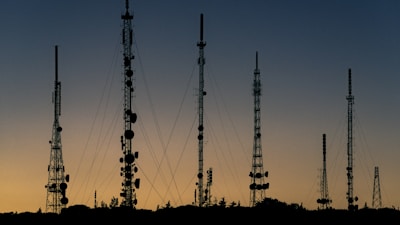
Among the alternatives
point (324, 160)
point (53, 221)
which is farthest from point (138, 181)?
point (324, 160)

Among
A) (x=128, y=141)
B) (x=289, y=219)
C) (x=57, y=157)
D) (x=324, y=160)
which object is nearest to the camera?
(x=128, y=141)

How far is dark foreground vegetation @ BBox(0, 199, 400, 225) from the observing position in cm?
13012

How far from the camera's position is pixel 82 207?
461 ft

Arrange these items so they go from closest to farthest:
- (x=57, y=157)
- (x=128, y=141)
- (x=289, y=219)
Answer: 1. (x=128, y=141)
2. (x=289, y=219)
3. (x=57, y=157)

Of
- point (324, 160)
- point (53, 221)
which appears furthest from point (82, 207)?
point (324, 160)

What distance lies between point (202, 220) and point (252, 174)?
15.5 metres

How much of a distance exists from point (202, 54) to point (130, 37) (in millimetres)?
16294

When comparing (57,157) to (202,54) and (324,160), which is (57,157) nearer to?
(202,54)

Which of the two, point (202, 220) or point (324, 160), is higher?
point (324, 160)

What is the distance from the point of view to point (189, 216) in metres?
134

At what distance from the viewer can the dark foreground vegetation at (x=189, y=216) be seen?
130 meters

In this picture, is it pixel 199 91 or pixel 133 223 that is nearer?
pixel 133 223

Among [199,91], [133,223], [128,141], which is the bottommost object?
[133,223]

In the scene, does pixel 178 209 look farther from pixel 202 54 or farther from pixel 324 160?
pixel 324 160
